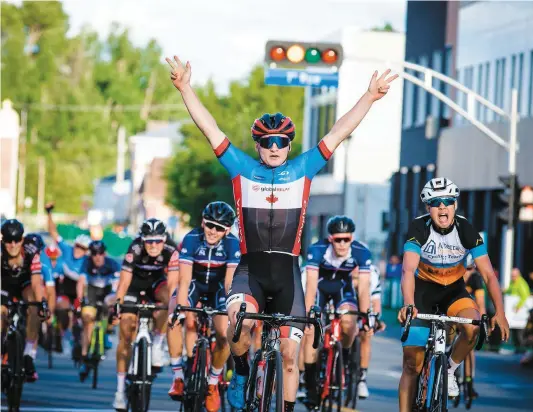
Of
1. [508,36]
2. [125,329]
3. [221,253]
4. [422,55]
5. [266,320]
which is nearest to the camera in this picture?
[266,320]

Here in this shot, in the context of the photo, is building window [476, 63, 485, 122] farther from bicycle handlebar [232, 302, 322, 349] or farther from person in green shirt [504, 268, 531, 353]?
bicycle handlebar [232, 302, 322, 349]

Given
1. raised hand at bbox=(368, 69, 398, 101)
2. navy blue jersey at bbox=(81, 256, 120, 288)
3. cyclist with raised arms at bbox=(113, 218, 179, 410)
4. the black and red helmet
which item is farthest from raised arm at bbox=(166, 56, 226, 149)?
navy blue jersey at bbox=(81, 256, 120, 288)

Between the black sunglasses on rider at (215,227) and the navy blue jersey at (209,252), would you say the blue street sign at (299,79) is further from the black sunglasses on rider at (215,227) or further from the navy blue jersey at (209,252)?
the black sunglasses on rider at (215,227)

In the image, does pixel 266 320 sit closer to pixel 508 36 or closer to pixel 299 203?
pixel 299 203

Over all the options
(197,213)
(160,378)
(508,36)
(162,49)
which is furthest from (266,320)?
(162,49)

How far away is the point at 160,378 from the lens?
74.4 ft

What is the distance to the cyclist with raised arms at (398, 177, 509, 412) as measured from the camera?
11.9 m

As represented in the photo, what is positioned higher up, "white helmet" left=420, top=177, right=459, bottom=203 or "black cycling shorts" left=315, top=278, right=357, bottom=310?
"white helmet" left=420, top=177, right=459, bottom=203

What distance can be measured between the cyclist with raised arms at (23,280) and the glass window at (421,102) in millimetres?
41444

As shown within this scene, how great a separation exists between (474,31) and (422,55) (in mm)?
6606

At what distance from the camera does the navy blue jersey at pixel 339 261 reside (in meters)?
17.2

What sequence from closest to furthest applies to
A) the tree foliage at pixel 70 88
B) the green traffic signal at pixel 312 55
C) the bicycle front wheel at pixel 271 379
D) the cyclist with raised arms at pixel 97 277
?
the bicycle front wheel at pixel 271 379 < the cyclist with raised arms at pixel 97 277 < the green traffic signal at pixel 312 55 < the tree foliage at pixel 70 88

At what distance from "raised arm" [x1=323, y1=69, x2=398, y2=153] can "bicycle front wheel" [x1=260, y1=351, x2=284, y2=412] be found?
146cm

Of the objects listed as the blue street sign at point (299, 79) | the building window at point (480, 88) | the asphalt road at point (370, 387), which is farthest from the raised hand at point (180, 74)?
the building window at point (480, 88)
